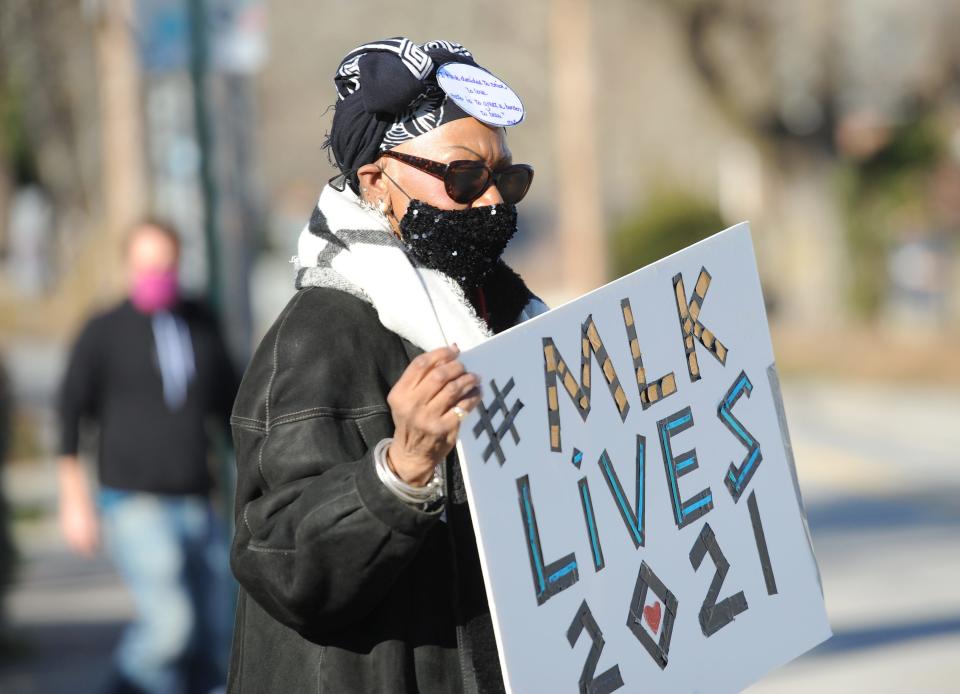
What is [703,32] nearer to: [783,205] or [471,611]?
[783,205]

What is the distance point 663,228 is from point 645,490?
2583cm

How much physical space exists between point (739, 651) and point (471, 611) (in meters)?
0.51

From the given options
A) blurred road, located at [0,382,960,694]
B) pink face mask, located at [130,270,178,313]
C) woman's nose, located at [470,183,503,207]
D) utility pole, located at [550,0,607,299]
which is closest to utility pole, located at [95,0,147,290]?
blurred road, located at [0,382,960,694]

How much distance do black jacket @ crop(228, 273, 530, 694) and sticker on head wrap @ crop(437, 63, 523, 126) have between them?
37 cm

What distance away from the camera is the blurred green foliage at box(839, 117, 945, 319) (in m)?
25.6

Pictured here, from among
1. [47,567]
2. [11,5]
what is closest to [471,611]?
[47,567]

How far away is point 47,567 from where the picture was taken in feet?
32.8

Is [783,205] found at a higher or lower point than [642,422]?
higher

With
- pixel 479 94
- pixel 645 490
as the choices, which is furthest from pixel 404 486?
pixel 479 94

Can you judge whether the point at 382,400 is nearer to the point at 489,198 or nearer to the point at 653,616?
the point at 489,198

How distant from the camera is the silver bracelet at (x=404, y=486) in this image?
7.23ft

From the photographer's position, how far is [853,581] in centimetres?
880

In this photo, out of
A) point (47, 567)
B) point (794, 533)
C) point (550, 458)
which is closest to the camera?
point (550, 458)

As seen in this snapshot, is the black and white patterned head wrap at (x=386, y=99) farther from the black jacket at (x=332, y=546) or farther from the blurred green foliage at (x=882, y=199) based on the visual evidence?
the blurred green foliage at (x=882, y=199)
